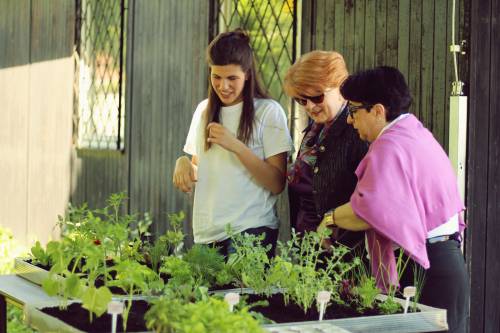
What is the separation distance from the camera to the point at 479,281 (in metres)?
4.87

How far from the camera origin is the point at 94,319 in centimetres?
277

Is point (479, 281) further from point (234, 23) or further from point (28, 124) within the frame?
point (28, 124)

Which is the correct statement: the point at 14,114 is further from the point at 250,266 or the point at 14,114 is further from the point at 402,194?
the point at 402,194

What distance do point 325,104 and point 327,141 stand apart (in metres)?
0.14

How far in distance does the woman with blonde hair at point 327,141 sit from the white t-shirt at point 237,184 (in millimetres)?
254

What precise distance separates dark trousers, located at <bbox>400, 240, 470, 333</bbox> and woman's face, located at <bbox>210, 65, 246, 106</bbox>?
3.67 ft

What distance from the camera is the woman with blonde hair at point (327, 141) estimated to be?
11.8ft

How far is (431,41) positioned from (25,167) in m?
6.04

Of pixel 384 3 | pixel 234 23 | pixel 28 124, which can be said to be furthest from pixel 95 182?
pixel 384 3

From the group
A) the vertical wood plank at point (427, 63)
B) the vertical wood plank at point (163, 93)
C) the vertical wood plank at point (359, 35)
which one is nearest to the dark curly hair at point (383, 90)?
the vertical wood plank at point (427, 63)

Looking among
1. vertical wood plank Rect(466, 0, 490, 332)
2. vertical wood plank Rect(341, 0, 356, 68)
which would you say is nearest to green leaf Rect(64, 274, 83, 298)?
vertical wood plank Rect(466, 0, 490, 332)

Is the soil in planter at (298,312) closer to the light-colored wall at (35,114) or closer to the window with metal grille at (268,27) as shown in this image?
the window with metal grille at (268,27)

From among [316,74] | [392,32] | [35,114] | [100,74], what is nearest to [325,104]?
[316,74]

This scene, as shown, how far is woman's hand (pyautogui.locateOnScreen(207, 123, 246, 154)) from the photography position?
3.82 meters
